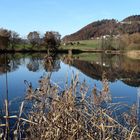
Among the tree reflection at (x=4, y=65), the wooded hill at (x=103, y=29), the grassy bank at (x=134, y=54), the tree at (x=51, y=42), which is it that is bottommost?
the grassy bank at (x=134, y=54)

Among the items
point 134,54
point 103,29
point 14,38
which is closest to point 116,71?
point 134,54

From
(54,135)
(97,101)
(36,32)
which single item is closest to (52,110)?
(54,135)

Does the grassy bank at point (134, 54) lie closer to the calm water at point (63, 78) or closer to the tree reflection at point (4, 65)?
the tree reflection at point (4, 65)

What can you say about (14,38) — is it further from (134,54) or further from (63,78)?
(63,78)

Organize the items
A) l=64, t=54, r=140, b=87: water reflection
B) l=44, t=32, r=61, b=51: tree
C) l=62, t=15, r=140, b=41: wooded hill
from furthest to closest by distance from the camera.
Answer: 1. l=62, t=15, r=140, b=41: wooded hill
2. l=64, t=54, r=140, b=87: water reflection
3. l=44, t=32, r=61, b=51: tree

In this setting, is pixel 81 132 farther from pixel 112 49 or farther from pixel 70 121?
pixel 112 49

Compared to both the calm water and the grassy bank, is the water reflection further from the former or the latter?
the grassy bank

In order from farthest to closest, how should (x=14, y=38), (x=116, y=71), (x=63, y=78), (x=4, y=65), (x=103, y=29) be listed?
(x=103, y=29) → (x=14, y=38) → (x=116, y=71) → (x=63, y=78) → (x=4, y=65)

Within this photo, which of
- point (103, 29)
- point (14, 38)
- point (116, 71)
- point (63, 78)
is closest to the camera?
point (63, 78)

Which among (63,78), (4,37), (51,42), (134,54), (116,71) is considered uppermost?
(4,37)

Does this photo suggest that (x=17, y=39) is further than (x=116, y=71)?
Yes

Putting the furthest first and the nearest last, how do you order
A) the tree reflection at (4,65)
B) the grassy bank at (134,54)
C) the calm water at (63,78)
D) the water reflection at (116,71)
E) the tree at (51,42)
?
the grassy bank at (134,54) < the water reflection at (116,71) < the tree at (51,42) < the calm water at (63,78) < the tree reflection at (4,65)

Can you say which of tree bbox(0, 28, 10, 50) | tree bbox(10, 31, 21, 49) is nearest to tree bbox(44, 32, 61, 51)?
tree bbox(0, 28, 10, 50)

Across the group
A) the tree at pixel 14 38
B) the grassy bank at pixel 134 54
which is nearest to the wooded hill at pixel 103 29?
the tree at pixel 14 38
